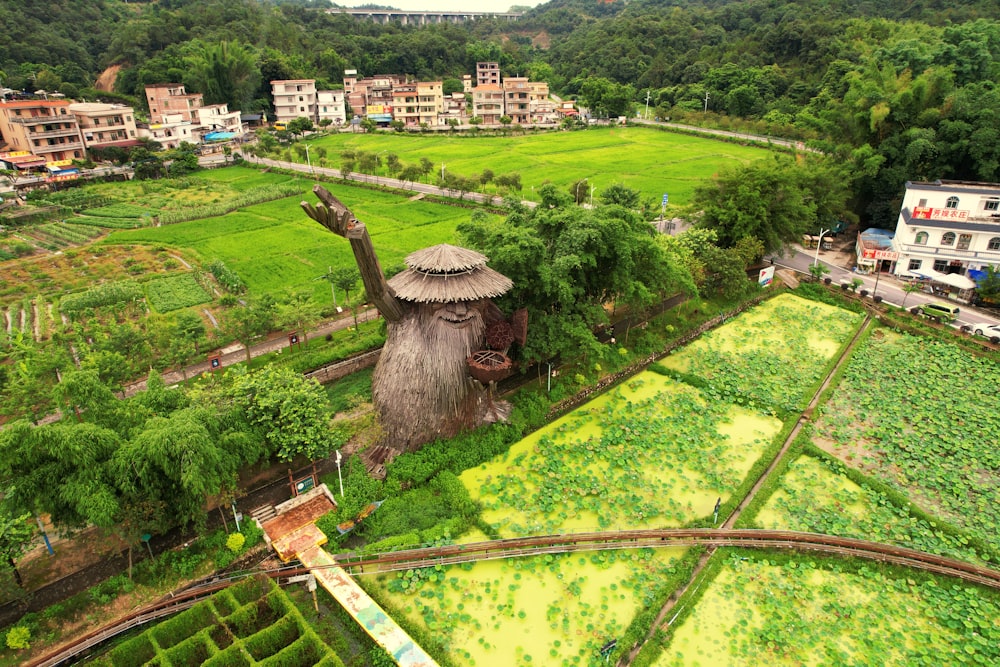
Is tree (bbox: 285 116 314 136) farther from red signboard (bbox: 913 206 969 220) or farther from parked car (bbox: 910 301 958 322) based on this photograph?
parked car (bbox: 910 301 958 322)

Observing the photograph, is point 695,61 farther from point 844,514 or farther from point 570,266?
point 844,514

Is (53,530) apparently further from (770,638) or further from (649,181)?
(649,181)

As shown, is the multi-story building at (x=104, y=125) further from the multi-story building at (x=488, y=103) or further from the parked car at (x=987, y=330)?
the parked car at (x=987, y=330)

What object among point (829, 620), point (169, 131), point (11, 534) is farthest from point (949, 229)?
point (169, 131)

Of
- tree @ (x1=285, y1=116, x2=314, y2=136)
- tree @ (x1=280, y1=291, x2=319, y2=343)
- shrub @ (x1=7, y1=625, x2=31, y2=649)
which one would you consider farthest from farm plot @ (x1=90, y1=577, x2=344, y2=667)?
tree @ (x1=285, y1=116, x2=314, y2=136)

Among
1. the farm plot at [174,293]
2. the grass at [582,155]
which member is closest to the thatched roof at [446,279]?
the farm plot at [174,293]

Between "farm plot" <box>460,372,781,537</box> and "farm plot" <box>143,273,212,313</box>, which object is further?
"farm plot" <box>143,273,212,313</box>

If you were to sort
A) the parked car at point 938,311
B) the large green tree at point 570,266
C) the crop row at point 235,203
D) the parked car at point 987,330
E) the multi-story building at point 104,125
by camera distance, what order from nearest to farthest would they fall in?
the large green tree at point 570,266
the parked car at point 987,330
the parked car at point 938,311
the crop row at point 235,203
the multi-story building at point 104,125
